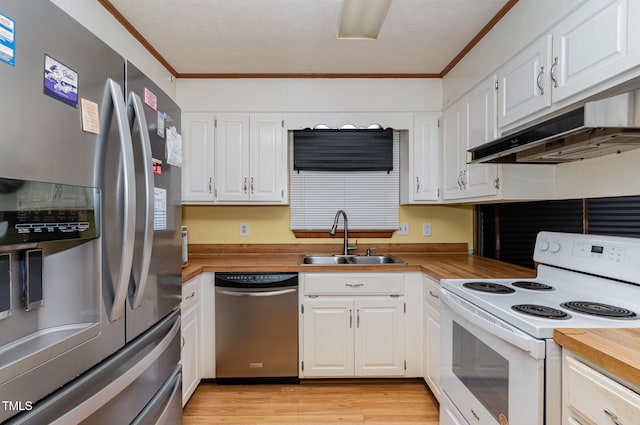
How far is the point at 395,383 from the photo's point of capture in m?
2.40

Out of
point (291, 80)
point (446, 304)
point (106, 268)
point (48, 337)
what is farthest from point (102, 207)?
point (291, 80)

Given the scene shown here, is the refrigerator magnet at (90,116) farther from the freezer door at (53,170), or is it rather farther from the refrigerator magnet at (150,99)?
the refrigerator magnet at (150,99)

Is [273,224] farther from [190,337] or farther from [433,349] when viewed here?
[433,349]

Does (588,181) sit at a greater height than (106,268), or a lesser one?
greater

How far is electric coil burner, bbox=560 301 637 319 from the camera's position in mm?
1183

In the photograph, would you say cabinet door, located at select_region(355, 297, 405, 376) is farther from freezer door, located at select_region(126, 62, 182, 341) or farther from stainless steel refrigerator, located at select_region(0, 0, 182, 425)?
stainless steel refrigerator, located at select_region(0, 0, 182, 425)

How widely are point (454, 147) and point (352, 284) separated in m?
1.24

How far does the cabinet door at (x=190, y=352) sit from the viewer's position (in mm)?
2021

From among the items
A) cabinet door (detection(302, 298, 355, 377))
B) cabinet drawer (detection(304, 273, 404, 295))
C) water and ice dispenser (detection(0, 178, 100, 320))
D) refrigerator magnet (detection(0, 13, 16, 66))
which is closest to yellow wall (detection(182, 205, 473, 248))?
cabinet drawer (detection(304, 273, 404, 295))

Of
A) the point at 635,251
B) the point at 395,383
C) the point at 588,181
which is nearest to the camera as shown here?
the point at 635,251

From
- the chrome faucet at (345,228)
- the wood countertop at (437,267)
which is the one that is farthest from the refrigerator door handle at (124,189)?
the chrome faucet at (345,228)

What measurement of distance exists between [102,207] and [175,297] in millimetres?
664

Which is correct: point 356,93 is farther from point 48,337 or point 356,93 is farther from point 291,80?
point 48,337

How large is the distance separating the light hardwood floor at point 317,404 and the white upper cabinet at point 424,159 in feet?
4.71
